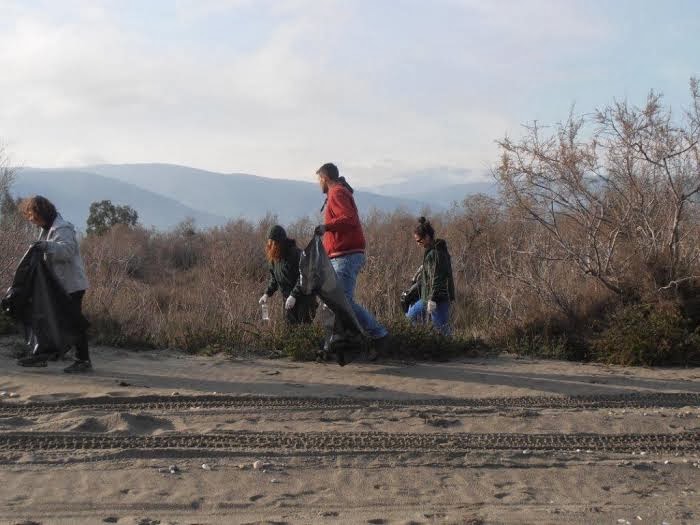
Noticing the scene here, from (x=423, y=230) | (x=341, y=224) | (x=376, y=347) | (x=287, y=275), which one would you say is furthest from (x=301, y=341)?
(x=423, y=230)

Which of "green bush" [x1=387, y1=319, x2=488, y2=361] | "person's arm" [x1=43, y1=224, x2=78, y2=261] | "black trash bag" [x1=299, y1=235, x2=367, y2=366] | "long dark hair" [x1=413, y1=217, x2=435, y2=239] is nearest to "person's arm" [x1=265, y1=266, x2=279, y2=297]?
"black trash bag" [x1=299, y1=235, x2=367, y2=366]

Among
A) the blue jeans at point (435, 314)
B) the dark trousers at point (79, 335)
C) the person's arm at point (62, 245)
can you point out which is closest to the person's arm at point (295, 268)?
the blue jeans at point (435, 314)

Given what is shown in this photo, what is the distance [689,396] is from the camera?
7.30m

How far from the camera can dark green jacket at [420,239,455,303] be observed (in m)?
9.30

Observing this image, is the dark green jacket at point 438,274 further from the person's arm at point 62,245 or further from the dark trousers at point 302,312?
the person's arm at point 62,245

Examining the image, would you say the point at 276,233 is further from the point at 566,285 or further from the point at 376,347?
the point at 566,285

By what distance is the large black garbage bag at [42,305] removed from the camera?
309 inches

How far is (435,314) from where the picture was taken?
9398mm

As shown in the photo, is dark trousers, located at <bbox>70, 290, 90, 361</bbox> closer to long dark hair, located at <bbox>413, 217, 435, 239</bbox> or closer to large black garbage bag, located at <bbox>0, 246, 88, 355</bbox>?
large black garbage bag, located at <bbox>0, 246, 88, 355</bbox>

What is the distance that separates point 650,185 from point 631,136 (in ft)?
2.35

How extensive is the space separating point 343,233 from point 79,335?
284 cm

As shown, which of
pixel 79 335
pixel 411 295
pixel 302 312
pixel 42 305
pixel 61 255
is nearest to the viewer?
pixel 61 255

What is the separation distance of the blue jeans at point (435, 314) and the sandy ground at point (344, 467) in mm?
1634

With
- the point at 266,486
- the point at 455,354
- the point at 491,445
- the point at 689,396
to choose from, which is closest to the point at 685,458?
the point at 491,445
